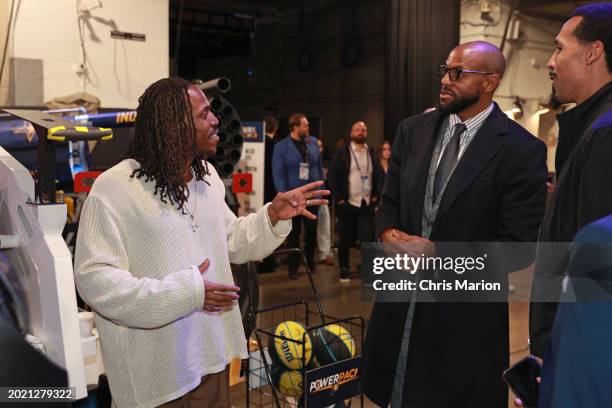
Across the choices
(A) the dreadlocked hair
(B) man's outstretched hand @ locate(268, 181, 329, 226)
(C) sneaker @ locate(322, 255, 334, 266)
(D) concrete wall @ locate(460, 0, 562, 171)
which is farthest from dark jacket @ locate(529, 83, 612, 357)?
(D) concrete wall @ locate(460, 0, 562, 171)

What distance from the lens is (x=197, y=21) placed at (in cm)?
1178

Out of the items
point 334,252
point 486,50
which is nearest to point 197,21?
point 334,252

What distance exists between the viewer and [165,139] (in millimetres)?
1692

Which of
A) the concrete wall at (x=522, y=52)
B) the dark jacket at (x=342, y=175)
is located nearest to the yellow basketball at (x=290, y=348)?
the dark jacket at (x=342, y=175)

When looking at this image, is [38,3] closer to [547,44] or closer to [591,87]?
[591,87]

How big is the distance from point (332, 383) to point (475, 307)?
2.41 ft

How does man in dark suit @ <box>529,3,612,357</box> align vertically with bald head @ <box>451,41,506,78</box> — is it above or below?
below

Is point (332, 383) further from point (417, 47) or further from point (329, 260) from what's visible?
point (417, 47)

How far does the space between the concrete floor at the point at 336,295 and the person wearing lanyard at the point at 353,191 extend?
348 millimetres

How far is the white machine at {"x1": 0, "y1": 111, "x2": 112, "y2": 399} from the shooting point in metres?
1.46

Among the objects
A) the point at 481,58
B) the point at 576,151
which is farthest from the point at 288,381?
the point at 576,151

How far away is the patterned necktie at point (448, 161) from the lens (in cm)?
207

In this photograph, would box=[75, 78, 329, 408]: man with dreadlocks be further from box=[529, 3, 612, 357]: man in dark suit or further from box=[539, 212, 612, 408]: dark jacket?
box=[539, 212, 612, 408]: dark jacket

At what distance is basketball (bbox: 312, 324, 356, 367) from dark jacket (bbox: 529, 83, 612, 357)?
3.86 ft
